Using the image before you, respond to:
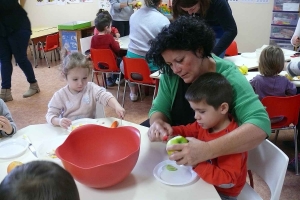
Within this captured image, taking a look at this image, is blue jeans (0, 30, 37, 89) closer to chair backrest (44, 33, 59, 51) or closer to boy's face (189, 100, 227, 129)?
chair backrest (44, 33, 59, 51)

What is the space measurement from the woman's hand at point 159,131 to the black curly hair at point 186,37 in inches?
12.3

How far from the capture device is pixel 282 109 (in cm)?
230

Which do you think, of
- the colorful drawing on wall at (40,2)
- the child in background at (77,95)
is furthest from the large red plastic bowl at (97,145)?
the colorful drawing on wall at (40,2)

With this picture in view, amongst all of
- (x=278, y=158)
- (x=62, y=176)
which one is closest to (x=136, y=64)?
(x=278, y=158)

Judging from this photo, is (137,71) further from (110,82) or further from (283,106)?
(283,106)

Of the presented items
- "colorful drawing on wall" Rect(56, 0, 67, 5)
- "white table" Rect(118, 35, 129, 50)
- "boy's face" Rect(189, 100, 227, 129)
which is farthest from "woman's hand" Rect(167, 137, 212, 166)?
"colorful drawing on wall" Rect(56, 0, 67, 5)

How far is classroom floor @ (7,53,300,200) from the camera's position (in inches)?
91.1

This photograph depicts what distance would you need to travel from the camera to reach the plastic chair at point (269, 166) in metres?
1.26

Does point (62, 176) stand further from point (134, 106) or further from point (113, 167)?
point (134, 106)

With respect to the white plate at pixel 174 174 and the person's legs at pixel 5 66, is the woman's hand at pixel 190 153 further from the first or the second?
the person's legs at pixel 5 66

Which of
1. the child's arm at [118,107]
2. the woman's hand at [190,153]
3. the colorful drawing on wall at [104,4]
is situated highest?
the colorful drawing on wall at [104,4]

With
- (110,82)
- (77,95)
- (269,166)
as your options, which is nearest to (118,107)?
(77,95)

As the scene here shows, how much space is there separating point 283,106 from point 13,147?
180 centimetres

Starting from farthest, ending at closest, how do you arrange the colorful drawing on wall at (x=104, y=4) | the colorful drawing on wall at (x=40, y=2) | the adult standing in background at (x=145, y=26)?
the colorful drawing on wall at (x=40, y=2) < the colorful drawing on wall at (x=104, y=4) < the adult standing in background at (x=145, y=26)
